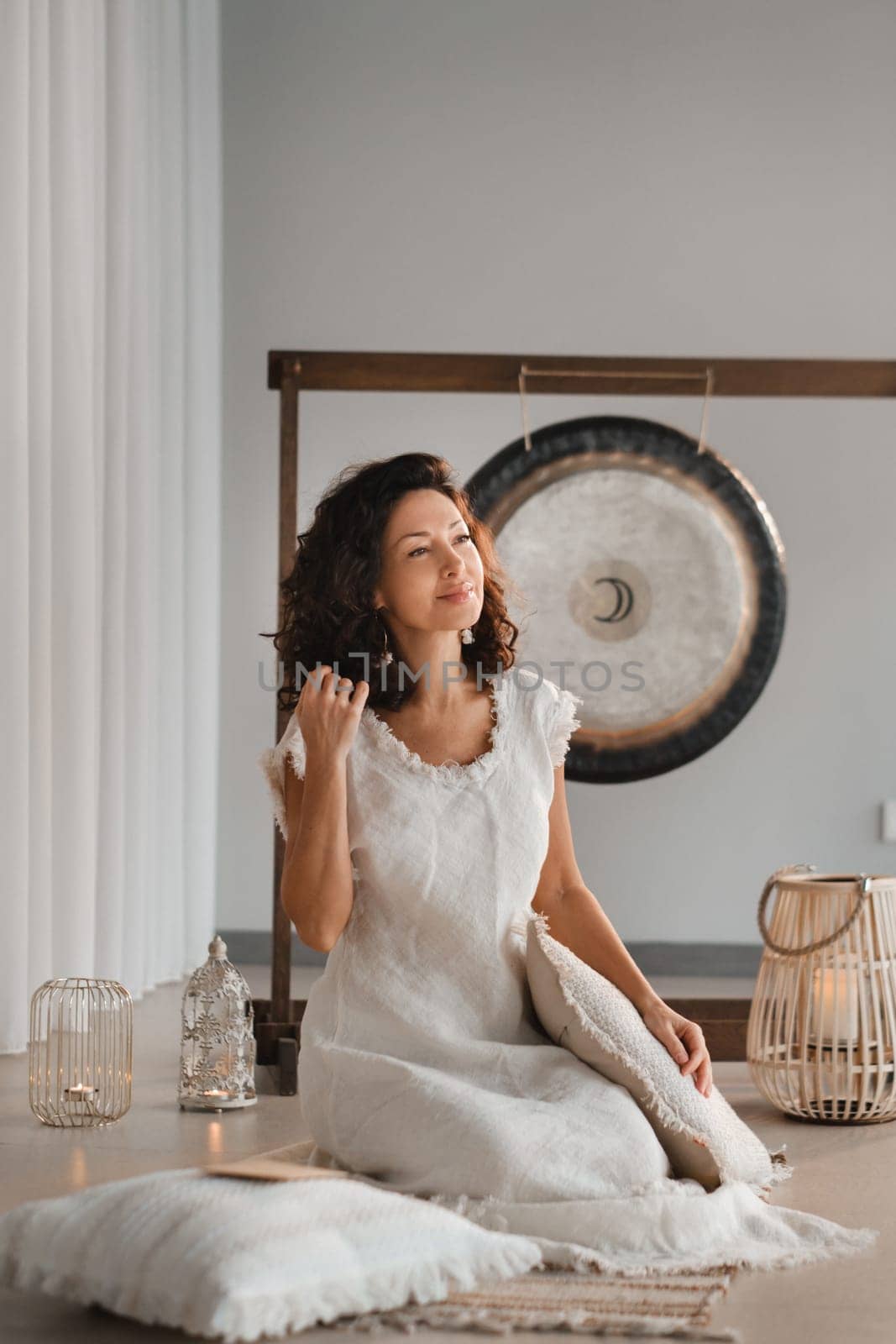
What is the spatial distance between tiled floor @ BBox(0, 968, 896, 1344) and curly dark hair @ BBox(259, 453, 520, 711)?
0.66 m

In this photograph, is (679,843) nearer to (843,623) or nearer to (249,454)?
(843,623)

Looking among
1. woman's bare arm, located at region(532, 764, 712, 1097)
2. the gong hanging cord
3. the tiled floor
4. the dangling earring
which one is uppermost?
the gong hanging cord

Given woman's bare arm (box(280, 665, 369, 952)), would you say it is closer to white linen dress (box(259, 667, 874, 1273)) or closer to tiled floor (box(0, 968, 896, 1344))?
white linen dress (box(259, 667, 874, 1273))

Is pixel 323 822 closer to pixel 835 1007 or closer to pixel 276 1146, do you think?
pixel 276 1146

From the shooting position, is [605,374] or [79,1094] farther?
[605,374]

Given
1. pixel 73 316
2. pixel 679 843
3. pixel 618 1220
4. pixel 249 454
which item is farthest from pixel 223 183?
pixel 618 1220

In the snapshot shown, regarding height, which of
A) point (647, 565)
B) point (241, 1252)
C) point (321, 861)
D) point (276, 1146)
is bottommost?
point (276, 1146)

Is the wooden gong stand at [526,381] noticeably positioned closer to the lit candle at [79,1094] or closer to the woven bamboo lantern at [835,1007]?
the woven bamboo lantern at [835,1007]

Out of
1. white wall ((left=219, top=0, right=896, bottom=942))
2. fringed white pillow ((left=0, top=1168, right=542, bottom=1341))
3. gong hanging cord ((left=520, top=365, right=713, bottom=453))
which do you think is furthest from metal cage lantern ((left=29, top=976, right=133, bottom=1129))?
white wall ((left=219, top=0, right=896, bottom=942))

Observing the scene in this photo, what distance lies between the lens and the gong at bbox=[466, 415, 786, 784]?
3.06 meters

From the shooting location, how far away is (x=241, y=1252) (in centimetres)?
130

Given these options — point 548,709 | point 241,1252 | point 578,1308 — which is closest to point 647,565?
point 548,709

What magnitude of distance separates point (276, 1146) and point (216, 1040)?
1.14ft

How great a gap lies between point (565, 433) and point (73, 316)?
990 mm
